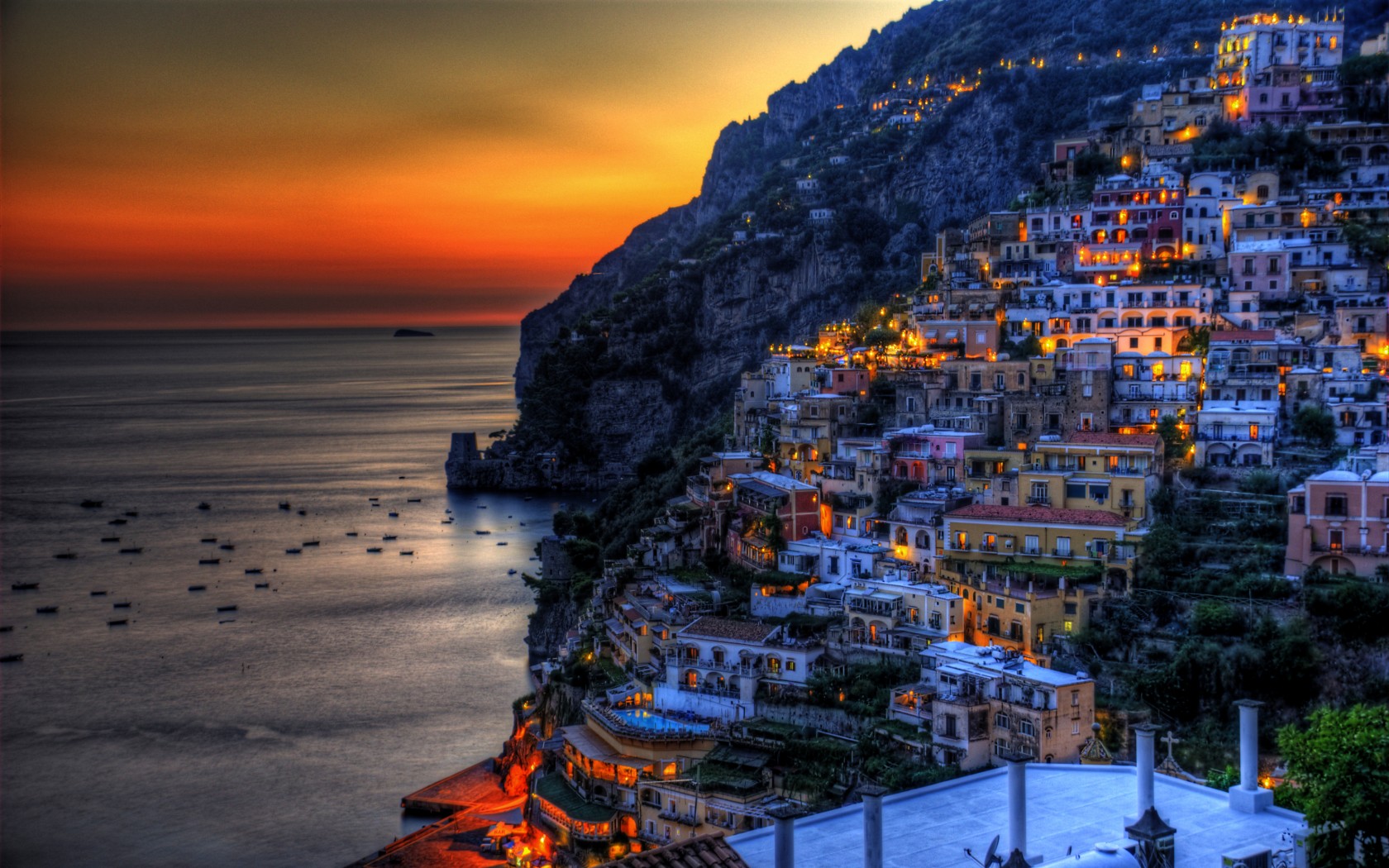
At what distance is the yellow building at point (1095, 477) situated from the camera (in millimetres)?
20375

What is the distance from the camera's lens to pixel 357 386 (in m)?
110

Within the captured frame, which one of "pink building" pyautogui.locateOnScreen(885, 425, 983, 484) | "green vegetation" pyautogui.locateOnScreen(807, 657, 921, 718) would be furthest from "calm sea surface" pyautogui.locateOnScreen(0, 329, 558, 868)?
"pink building" pyautogui.locateOnScreen(885, 425, 983, 484)

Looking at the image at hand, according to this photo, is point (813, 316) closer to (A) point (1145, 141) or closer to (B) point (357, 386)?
(A) point (1145, 141)

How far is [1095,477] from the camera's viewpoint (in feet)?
68.1

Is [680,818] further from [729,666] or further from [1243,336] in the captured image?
[1243,336]

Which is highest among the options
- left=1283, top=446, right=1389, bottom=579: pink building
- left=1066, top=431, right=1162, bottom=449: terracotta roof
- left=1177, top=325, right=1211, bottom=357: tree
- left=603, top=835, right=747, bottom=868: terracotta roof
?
left=1177, top=325, right=1211, bottom=357: tree

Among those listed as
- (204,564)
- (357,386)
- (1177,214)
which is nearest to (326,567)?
(204,564)

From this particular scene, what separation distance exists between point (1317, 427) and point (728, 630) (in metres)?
10.6

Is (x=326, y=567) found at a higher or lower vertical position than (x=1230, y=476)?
lower

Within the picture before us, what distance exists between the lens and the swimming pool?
18.1 metres

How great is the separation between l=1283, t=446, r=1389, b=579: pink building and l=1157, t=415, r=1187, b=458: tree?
3451 millimetres

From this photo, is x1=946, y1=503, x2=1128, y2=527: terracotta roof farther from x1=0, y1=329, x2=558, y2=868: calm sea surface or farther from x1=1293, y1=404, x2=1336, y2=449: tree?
x1=0, y1=329, x2=558, y2=868: calm sea surface

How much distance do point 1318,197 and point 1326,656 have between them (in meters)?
16.2

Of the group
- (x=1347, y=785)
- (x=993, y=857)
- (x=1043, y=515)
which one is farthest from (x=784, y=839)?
(x=1043, y=515)
